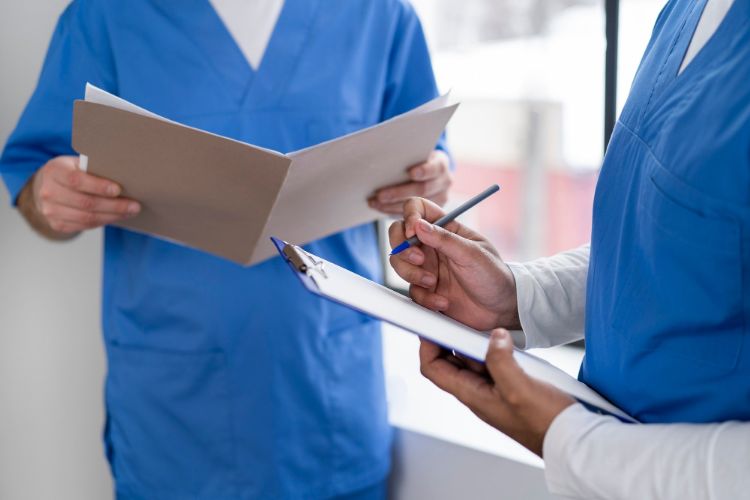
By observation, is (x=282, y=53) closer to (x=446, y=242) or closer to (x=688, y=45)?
(x=446, y=242)

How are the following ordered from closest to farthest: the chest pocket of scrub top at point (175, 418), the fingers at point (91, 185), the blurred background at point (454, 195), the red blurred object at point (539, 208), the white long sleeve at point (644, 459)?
the white long sleeve at point (644, 459) < the fingers at point (91, 185) < the chest pocket of scrub top at point (175, 418) < the blurred background at point (454, 195) < the red blurred object at point (539, 208)

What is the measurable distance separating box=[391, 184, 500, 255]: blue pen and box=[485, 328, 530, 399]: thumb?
0.27 m

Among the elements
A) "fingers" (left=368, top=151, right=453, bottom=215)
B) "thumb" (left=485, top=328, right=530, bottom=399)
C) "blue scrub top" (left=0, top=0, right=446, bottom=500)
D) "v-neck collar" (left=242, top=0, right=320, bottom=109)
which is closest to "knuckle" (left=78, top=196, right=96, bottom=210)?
"blue scrub top" (left=0, top=0, right=446, bottom=500)

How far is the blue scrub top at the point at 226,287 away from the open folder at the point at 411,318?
511mm

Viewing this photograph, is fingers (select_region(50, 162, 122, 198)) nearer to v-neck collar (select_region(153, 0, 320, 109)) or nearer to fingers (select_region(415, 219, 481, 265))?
v-neck collar (select_region(153, 0, 320, 109))

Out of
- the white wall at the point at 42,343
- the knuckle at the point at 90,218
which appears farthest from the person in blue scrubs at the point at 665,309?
the white wall at the point at 42,343

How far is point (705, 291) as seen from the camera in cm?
68

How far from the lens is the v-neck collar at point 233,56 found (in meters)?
1.29

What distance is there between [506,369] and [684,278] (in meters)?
0.16

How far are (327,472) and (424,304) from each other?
0.53 metres

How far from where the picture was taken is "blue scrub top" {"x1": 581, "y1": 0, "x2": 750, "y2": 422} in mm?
657

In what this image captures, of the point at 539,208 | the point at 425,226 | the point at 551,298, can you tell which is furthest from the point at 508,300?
the point at 539,208

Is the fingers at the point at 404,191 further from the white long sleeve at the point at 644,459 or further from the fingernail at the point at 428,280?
the white long sleeve at the point at 644,459

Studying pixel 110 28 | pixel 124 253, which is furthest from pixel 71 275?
pixel 110 28
